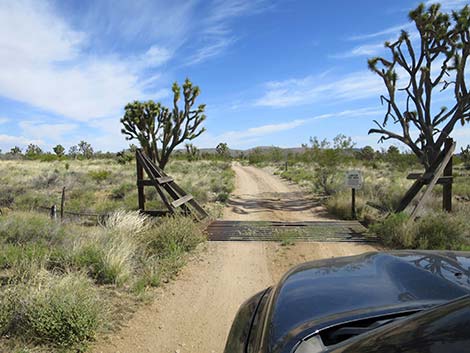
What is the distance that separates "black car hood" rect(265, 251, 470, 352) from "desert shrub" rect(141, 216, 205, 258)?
4.40 meters

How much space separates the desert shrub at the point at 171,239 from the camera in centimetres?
674

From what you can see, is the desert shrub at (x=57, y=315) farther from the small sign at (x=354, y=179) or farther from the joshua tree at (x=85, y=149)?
the joshua tree at (x=85, y=149)

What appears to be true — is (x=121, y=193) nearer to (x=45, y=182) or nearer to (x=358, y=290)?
(x=45, y=182)

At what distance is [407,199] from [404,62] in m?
6.36

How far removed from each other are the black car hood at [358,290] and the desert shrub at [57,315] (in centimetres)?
236

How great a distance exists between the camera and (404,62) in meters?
13.4

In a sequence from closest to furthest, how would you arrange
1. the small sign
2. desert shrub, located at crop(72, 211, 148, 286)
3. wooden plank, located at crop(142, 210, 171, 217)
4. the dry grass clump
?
the dry grass clump, desert shrub, located at crop(72, 211, 148, 286), wooden plank, located at crop(142, 210, 171, 217), the small sign

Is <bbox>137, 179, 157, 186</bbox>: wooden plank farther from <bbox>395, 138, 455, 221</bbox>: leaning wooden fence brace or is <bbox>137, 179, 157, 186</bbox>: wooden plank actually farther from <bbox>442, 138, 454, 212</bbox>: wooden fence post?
<bbox>442, 138, 454, 212</bbox>: wooden fence post

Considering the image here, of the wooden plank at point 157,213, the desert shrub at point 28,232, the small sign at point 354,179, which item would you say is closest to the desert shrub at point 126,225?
the desert shrub at point 28,232

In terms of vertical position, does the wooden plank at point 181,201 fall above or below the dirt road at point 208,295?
above

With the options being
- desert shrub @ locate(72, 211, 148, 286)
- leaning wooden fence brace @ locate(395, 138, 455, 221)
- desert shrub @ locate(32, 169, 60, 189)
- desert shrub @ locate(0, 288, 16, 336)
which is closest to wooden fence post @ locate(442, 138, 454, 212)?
leaning wooden fence brace @ locate(395, 138, 455, 221)

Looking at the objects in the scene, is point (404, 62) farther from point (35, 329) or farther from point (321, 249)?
point (35, 329)

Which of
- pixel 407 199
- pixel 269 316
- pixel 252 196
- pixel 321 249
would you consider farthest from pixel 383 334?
pixel 252 196

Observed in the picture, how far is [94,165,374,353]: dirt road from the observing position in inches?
151
